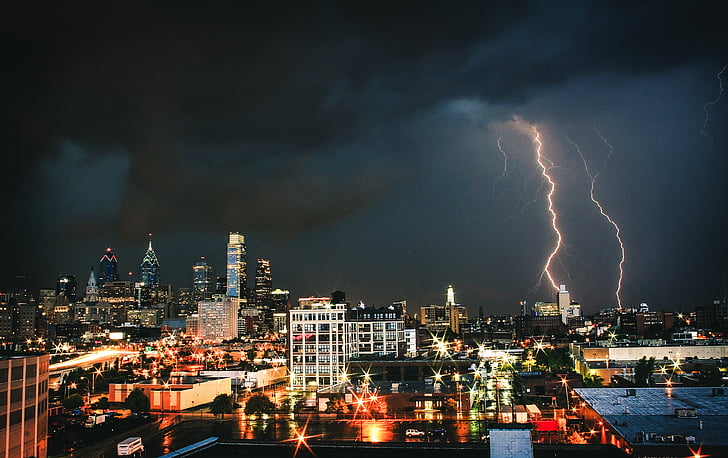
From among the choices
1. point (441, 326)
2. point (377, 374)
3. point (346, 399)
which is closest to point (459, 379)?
point (377, 374)

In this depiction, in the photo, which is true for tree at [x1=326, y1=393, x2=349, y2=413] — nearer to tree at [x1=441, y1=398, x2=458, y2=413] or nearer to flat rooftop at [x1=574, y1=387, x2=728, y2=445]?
tree at [x1=441, y1=398, x2=458, y2=413]

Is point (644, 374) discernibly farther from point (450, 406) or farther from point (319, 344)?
point (319, 344)

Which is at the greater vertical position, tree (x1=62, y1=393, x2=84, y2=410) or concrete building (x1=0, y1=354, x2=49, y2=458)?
concrete building (x1=0, y1=354, x2=49, y2=458)

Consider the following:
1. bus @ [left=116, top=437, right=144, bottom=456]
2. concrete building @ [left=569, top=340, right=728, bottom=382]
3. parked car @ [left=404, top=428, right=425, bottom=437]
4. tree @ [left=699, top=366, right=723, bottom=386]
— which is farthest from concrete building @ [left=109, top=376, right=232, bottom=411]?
tree @ [left=699, top=366, right=723, bottom=386]

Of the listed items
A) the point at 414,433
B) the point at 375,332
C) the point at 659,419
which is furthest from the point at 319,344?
the point at 659,419

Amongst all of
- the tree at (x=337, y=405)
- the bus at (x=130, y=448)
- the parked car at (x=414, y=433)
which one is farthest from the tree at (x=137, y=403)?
the parked car at (x=414, y=433)
